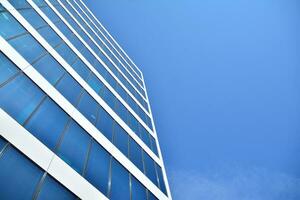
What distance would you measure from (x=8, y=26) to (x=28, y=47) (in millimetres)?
1447

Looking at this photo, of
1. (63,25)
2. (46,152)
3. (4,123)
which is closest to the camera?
(4,123)

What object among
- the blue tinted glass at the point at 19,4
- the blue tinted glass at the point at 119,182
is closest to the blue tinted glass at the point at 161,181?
the blue tinted glass at the point at 119,182

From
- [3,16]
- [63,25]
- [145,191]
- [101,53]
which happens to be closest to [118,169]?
[145,191]

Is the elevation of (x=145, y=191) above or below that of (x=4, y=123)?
above

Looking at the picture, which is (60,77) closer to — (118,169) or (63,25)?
(118,169)

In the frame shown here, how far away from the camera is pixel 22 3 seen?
1720cm

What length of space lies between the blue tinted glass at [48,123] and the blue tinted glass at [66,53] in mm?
6274

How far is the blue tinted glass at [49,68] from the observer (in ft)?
47.3

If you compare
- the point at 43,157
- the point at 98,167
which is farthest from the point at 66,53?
the point at 43,157

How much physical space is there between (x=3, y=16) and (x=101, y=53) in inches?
601

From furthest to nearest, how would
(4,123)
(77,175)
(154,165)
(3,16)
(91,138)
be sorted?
(154,165) → (91,138) → (3,16) → (77,175) → (4,123)

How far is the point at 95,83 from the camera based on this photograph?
20953mm

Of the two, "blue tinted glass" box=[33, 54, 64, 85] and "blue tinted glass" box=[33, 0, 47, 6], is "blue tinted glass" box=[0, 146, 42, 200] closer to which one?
"blue tinted glass" box=[33, 54, 64, 85]

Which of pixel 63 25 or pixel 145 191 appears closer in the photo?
pixel 145 191
